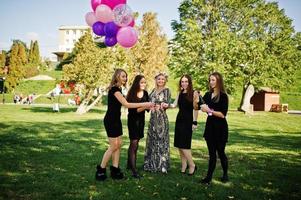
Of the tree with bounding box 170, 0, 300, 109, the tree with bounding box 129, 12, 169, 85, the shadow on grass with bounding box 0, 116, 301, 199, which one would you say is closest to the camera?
the shadow on grass with bounding box 0, 116, 301, 199

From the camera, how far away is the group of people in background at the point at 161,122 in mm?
7211

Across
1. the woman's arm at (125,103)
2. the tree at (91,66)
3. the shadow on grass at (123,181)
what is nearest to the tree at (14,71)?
the tree at (91,66)

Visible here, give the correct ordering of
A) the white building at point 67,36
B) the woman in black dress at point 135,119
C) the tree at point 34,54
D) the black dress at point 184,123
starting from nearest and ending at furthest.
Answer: the woman in black dress at point 135,119 → the black dress at point 184,123 → the tree at point 34,54 → the white building at point 67,36

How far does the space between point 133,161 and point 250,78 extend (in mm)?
27957

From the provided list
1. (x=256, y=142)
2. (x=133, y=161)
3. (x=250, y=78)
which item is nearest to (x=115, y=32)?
(x=133, y=161)

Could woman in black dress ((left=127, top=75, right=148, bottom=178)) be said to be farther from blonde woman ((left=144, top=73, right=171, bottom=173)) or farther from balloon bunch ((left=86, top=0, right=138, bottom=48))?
balloon bunch ((left=86, top=0, right=138, bottom=48))

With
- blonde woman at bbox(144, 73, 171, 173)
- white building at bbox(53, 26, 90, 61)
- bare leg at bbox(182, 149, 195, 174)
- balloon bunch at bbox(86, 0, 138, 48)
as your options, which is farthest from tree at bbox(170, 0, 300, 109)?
white building at bbox(53, 26, 90, 61)

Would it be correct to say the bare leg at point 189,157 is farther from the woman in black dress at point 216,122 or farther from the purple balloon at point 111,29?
the purple balloon at point 111,29

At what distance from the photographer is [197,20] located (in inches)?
1282

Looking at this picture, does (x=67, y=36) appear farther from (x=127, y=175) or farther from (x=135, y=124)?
(x=127, y=175)

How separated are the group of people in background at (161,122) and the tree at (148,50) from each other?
2065 centimetres

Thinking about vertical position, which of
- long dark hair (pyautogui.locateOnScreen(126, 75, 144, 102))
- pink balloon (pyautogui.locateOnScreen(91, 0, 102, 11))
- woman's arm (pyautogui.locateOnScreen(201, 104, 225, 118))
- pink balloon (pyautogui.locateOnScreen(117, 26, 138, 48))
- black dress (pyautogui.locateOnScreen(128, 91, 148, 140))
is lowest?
black dress (pyautogui.locateOnScreen(128, 91, 148, 140))

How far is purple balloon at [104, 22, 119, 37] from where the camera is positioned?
8898 mm

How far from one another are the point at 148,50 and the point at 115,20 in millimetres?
20751
